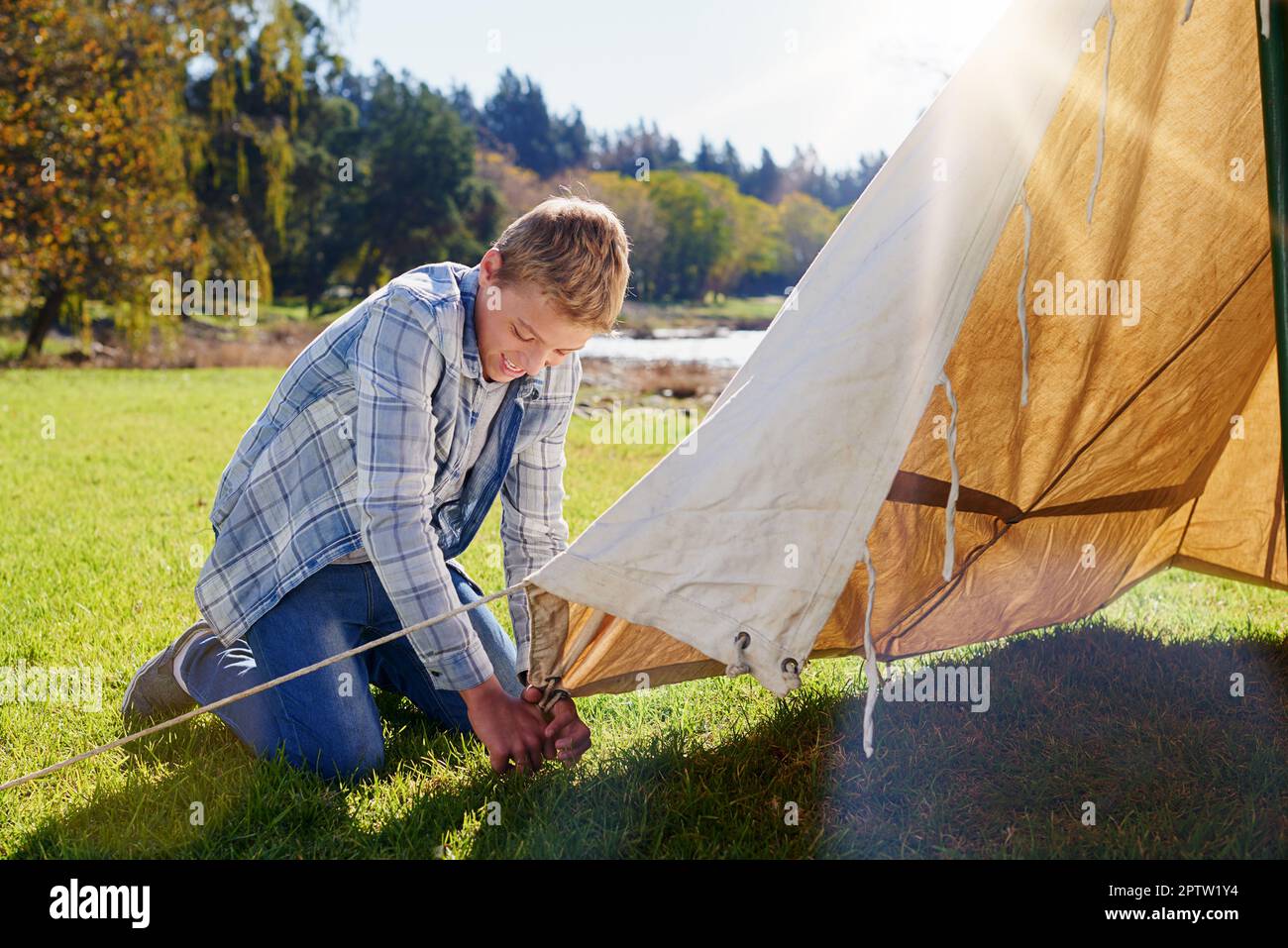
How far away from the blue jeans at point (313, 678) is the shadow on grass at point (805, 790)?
84 millimetres

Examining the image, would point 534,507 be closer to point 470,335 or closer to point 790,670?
point 470,335

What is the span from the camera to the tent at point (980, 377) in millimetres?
2117

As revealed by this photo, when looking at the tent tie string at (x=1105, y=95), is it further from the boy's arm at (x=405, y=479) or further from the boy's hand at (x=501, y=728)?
the boy's hand at (x=501, y=728)

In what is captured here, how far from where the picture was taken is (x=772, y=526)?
87.3 inches

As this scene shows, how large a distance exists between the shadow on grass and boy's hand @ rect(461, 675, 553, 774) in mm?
Result: 119

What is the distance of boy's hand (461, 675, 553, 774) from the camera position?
2502 millimetres

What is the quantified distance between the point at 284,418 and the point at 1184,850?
8.07 ft

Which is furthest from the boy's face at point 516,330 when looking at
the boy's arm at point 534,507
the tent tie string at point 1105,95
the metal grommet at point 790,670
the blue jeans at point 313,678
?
the tent tie string at point 1105,95

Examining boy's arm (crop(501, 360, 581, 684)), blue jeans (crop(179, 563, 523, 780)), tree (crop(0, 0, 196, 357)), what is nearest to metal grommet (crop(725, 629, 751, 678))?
boy's arm (crop(501, 360, 581, 684))

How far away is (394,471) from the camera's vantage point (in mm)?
2469

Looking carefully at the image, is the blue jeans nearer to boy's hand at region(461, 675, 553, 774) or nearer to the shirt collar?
boy's hand at region(461, 675, 553, 774)

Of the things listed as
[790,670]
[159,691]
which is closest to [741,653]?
[790,670]
